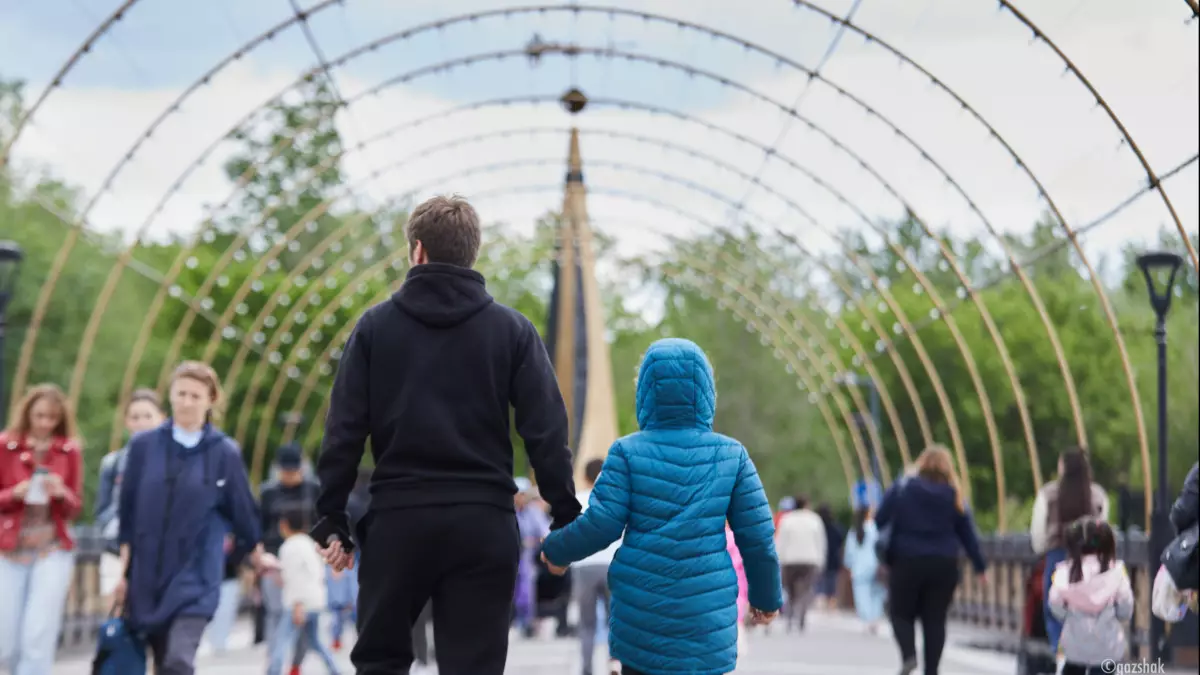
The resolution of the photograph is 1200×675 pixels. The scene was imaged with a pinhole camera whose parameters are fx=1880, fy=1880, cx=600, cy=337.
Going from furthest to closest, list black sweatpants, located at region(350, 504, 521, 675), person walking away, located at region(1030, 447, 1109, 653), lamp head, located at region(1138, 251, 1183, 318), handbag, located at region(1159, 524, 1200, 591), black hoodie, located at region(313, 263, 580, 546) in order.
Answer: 1. lamp head, located at region(1138, 251, 1183, 318)
2. person walking away, located at region(1030, 447, 1109, 653)
3. handbag, located at region(1159, 524, 1200, 591)
4. black hoodie, located at region(313, 263, 580, 546)
5. black sweatpants, located at region(350, 504, 521, 675)

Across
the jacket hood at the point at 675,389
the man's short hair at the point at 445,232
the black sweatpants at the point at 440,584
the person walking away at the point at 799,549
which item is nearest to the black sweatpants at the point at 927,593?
the jacket hood at the point at 675,389

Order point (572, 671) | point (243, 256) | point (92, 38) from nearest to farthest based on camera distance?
point (572, 671)
point (92, 38)
point (243, 256)

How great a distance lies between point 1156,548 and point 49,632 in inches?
395

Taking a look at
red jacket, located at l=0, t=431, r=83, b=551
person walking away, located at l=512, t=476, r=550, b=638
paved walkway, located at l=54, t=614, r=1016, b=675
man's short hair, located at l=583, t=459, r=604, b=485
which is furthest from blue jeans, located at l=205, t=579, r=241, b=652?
red jacket, located at l=0, t=431, r=83, b=551

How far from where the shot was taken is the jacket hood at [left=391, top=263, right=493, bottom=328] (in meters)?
5.81

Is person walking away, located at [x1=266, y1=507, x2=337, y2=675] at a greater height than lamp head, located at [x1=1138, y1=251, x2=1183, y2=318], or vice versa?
lamp head, located at [x1=1138, y1=251, x2=1183, y2=318]

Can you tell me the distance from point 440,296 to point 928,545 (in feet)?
24.1

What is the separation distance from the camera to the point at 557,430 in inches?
232

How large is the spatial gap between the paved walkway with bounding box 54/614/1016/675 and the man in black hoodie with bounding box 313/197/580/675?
31.7 ft

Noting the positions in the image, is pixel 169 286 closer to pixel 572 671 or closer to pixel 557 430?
pixel 572 671

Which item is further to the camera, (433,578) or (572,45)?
(572,45)

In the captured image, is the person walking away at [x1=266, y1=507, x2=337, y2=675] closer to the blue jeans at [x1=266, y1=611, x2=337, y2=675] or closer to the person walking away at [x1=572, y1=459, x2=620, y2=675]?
the blue jeans at [x1=266, y1=611, x2=337, y2=675]

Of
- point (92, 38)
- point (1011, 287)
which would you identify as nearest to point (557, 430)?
point (92, 38)

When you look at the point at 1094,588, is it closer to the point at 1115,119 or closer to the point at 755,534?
the point at 755,534
